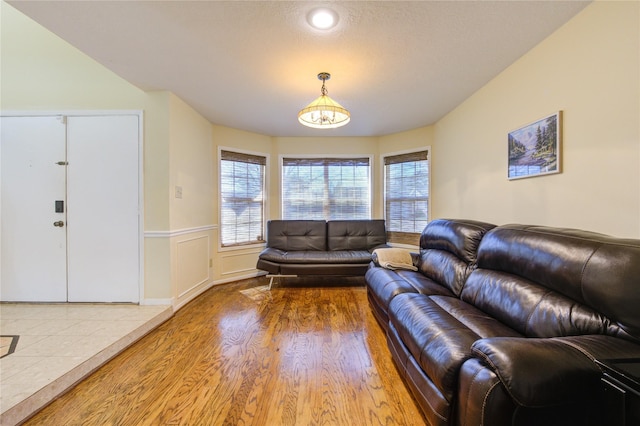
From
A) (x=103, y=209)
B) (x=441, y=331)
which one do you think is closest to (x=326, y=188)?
(x=103, y=209)

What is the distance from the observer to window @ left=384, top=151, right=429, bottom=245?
3.84 meters

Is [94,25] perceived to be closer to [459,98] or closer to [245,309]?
[245,309]

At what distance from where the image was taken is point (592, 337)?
37.7 inches

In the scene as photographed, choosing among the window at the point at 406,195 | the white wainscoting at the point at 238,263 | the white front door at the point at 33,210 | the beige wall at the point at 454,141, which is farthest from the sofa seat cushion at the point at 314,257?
the white front door at the point at 33,210

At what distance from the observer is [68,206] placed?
2615mm

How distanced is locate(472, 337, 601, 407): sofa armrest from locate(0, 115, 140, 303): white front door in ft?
10.6

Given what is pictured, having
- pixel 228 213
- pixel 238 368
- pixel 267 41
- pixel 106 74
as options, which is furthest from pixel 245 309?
pixel 106 74

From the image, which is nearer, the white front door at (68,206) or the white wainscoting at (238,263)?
the white front door at (68,206)

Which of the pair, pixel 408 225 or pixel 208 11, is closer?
pixel 208 11

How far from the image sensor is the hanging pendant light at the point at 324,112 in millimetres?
2031

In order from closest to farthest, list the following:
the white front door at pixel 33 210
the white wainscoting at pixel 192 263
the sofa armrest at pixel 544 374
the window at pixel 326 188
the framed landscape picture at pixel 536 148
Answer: the sofa armrest at pixel 544 374
the framed landscape picture at pixel 536 148
the white front door at pixel 33 210
the white wainscoting at pixel 192 263
the window at pixel 326 188

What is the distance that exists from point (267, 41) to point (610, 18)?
213 centimetres

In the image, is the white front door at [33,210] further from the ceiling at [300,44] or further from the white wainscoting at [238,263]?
the white wainscoting at [238,263]

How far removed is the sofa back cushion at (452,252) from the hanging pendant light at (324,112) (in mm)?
1446
